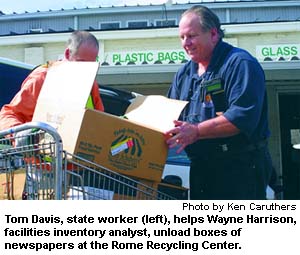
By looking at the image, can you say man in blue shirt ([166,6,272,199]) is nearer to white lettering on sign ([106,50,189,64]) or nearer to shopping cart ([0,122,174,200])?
shopping cart ([0,122,174,200])

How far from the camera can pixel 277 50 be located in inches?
458

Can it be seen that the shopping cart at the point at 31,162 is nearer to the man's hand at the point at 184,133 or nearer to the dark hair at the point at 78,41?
the man's hand at the point at 184,133

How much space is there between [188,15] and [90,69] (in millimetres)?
706

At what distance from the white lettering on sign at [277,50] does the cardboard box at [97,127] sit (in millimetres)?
8906

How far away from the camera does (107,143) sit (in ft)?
9.16

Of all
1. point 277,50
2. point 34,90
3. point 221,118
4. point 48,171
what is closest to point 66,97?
point 34,90

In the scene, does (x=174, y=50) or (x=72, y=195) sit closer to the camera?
(x=72, y=195)

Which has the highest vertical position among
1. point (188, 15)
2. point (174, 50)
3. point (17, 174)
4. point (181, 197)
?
point (174, 50)

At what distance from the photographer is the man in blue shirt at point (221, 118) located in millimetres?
2922

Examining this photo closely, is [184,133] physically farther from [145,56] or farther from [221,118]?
[145,56]

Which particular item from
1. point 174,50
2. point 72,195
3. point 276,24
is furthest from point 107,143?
point 276,24

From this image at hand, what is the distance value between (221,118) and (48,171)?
0.99 m

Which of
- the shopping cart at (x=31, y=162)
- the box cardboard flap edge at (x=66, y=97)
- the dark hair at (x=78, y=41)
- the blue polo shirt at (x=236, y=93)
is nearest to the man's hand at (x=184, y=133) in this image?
the blue polo shirt at (x=236, y=93)
